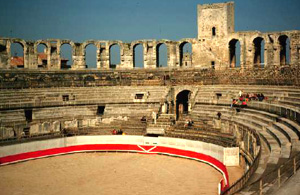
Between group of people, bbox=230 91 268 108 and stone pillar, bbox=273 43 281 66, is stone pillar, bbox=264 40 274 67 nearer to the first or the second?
stone pillar, bbox=273 43 281 66

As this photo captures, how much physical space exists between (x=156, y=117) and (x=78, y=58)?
13.6 metres

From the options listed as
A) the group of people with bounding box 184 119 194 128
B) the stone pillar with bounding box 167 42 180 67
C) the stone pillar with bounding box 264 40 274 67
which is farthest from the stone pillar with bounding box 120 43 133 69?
the stone pillar with bounding box 264 40 274 67

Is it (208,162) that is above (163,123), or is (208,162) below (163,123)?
below

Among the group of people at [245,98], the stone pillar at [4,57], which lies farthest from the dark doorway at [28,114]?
the group of people at [245,98]

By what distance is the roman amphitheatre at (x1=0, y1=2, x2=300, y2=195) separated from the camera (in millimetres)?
20188

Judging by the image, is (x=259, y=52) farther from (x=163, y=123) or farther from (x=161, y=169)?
(x=161, y=169)

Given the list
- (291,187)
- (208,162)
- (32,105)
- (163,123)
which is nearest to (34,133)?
(32,105)

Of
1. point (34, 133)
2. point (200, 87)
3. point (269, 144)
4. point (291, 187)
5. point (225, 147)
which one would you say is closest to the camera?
point (291, 187)

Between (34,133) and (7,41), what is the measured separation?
13.2 metres

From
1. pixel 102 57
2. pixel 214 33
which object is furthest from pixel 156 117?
pixel 214 33

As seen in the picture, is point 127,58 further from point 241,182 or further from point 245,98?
point 241,182

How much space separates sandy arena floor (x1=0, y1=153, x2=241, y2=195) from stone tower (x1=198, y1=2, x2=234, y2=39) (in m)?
18.4

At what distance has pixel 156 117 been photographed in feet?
107

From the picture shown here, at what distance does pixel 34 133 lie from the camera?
1164 inches
